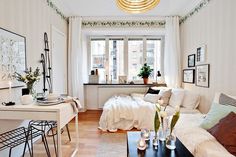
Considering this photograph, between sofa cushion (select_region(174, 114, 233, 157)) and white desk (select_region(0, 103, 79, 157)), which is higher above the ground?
white desk (select_region(0, 103, 79, 157))

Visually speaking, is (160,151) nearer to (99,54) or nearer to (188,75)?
(188,75)

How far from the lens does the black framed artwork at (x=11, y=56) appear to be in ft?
7.31

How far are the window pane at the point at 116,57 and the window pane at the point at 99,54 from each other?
22 cm

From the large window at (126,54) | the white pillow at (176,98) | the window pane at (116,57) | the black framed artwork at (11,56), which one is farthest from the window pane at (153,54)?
the black framed artwork at (11,56)

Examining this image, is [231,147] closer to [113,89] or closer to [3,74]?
[3,74]

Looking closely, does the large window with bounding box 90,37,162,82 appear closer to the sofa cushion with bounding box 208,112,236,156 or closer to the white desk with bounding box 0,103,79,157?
the white desk with bounding box 0,103,79,157

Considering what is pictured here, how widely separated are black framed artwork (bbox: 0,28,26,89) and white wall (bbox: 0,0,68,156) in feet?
0.29

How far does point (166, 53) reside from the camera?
16.5 feet

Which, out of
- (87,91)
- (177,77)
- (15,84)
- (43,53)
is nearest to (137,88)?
(177,77)

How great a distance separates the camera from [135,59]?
5.62m

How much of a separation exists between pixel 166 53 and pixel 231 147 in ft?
12.2

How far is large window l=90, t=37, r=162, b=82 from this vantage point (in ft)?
18.4

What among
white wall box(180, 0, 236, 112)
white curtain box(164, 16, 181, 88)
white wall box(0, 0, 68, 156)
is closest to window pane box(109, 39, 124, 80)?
white curtain box(164, 16, 181, 88)

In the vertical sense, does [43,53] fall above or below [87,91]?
above
